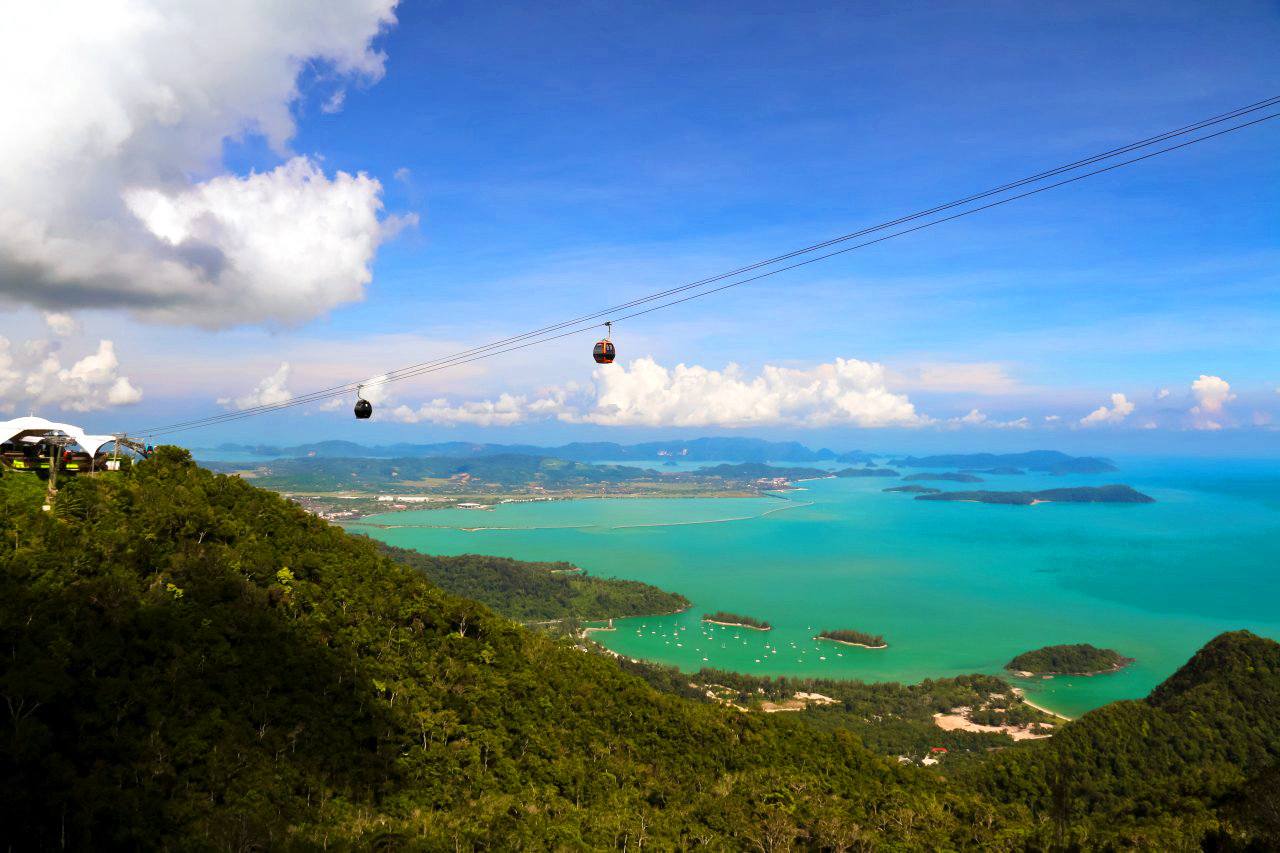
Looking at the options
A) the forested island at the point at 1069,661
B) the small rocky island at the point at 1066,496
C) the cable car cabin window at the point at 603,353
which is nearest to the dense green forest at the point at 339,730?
the cable car cabin window at the point at 603,353

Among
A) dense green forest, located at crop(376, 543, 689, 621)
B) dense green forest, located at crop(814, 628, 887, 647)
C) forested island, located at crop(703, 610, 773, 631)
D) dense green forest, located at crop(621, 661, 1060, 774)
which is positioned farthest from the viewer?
dense green forest, located at crop(376, 543, 689, 621)

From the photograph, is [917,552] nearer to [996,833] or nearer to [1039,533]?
[1039,533]

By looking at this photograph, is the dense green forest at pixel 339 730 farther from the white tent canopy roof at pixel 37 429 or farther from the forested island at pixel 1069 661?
the forested island at pixel 1069 661

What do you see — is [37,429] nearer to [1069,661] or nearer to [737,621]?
[737,621]

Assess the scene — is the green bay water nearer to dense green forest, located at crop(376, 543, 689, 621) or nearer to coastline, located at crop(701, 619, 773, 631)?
coastline, located at crop(701, 619, 773, 631)

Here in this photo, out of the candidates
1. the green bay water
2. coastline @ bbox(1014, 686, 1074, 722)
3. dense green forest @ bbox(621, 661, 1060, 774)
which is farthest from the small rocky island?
dense green forest @ bbox(621, 661, 1060, 774)

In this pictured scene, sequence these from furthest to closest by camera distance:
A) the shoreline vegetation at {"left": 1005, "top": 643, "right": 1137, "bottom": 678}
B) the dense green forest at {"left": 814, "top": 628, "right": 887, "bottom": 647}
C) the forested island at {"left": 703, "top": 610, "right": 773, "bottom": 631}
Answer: the forested island at {"left": 703, "top": 610, "right": 773, "bottom": 631} → the dense green forest at {"left": 814, "top": 628, "right": 887, "bottom": 647} → the shoreline vegetation at {"left": 1005, "top": 643, "right": 1137, "bottom": 678}

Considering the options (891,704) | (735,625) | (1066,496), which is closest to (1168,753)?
(891,704)
